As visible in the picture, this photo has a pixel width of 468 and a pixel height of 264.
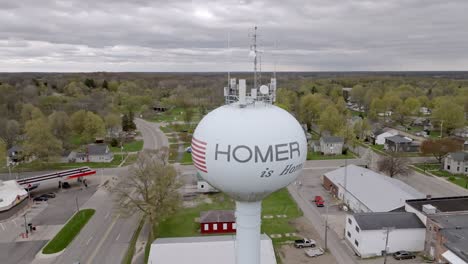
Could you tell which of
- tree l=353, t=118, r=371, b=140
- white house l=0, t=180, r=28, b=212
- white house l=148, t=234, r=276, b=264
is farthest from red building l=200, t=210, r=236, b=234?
tree l=353, t=118, r=371, b=140

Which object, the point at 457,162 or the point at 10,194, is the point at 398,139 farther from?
the point at 10,194

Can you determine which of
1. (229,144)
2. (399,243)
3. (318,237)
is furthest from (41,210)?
(399,243)

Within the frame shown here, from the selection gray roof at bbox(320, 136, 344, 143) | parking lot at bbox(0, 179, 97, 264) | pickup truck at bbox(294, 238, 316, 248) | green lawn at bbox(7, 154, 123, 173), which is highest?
gray roof at bbox(320, 136, 344, 143)

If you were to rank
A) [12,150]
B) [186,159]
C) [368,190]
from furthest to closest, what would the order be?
[186,159] → [12,150] → [368,190]

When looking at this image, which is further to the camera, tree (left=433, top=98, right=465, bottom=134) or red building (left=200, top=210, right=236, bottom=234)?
tree (left=433, top=98, right=465, bottom=134)

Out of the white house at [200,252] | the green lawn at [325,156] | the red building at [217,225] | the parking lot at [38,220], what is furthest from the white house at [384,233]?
the green lawn at [325,156]

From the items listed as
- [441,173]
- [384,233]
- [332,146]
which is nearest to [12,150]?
[332,146]

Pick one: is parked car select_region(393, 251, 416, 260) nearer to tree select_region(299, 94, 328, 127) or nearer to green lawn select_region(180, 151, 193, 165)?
green lawn select_region(180, 151, 193, 165)

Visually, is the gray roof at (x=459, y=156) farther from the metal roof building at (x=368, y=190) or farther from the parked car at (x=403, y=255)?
the parked car at (x=403, y=255)
